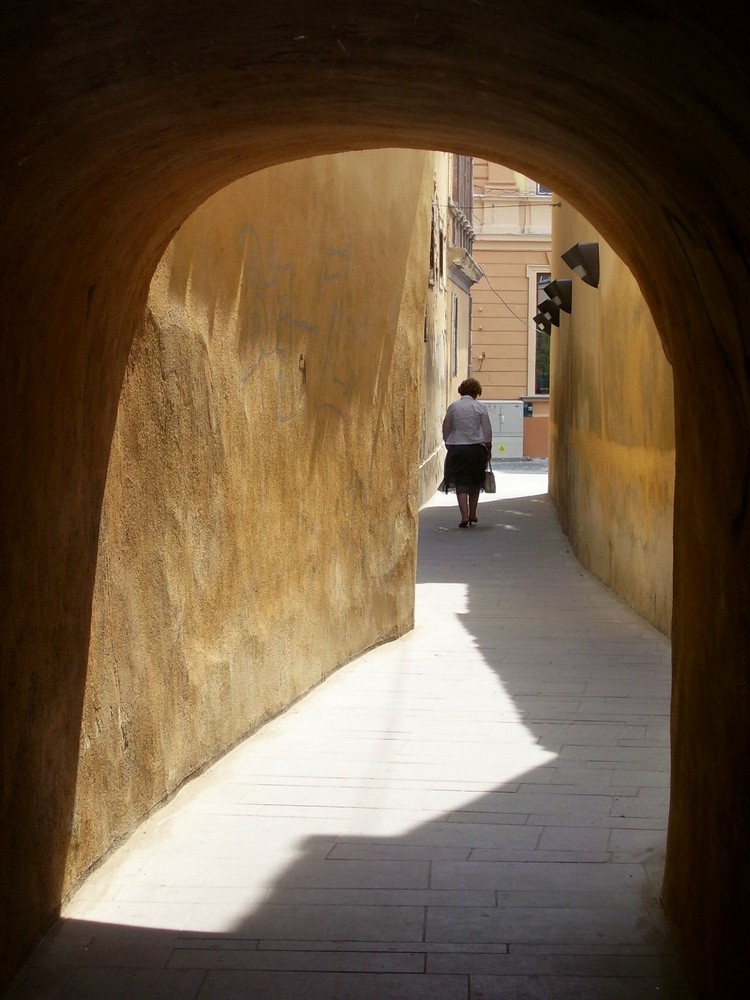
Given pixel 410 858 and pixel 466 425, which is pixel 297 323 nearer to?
pixel 410 858

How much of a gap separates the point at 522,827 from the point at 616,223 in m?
2.27

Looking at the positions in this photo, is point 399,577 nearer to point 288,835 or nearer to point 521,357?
point 288,835

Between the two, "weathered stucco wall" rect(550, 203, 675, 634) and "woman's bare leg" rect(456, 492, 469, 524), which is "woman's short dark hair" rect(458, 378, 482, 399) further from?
"woman's bare leg" rect(456, 492, 469, 524)

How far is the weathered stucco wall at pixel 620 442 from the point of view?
888 cm

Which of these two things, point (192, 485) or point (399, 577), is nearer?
point (192, 485)

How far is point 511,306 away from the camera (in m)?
31.3

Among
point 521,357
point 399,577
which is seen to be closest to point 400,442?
point 399,577

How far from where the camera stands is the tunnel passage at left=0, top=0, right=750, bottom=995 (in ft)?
8.38

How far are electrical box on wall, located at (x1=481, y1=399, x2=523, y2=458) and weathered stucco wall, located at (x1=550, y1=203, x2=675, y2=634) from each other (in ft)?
49.7

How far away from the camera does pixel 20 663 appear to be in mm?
3713

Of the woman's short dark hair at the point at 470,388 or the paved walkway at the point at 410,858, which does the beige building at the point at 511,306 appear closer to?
the woman's short dark hair at the point at 470,388

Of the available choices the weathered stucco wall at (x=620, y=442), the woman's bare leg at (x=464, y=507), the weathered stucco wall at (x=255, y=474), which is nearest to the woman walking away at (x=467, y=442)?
the woman's bare leg at (x=464, y=507)

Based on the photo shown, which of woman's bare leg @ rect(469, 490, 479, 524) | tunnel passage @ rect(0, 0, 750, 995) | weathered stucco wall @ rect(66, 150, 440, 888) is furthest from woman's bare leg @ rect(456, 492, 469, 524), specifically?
tunnel passage @ rect(0, 0, 750, 995)

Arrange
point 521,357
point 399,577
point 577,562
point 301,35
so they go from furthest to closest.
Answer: point 521,357
point 577,562
point 399,577
point 301,35
